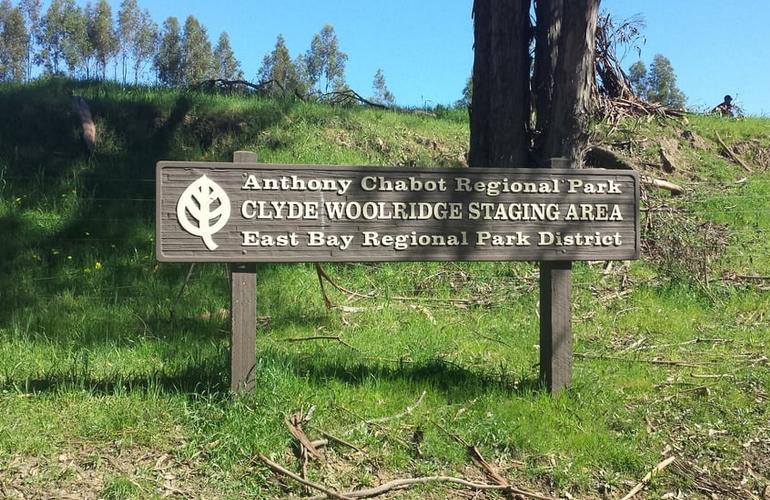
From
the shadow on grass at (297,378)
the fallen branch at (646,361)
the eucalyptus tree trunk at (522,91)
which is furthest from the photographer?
the eucalyptus tree trunk at (522,91)

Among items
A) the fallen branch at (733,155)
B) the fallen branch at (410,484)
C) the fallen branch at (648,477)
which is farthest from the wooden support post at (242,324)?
the fallen branch at (733,155)

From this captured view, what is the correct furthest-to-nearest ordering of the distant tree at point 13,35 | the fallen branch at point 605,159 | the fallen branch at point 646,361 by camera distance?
the distant tree at point 13,35
the fallen branch at point 605,159
the fallen branch at point 646,361

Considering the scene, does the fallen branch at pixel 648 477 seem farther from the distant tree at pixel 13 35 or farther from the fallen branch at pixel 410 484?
the distant tree at pixel 13 35

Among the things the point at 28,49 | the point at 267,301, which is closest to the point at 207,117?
the point at 267,301

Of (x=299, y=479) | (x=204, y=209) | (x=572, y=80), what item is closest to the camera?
(x=299, y=479)

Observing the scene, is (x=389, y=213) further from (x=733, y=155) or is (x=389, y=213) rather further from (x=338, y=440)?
(x=733, y=155)

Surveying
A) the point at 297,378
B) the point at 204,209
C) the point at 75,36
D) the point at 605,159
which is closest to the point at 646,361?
the point at 297,378

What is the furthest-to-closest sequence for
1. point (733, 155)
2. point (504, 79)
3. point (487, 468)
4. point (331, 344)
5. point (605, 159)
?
1. point (733, 155)
2. point (605, 159)
3. point (504, 79)
4. point (331, 344)
5. point (487, 468)

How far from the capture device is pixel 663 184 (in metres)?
10.5

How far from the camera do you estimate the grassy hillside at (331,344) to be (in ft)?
12.9

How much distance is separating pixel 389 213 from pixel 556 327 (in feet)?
4.81

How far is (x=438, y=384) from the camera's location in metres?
4.89

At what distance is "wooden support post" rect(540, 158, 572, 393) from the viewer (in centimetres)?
483

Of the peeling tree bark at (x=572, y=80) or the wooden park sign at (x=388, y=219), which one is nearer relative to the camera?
the wooden park sign at (x=388, y=219)
